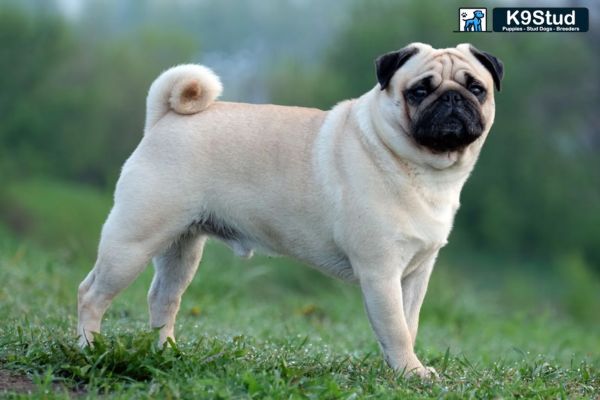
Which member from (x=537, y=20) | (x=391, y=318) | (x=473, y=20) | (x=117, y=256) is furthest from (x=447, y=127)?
(x=537, y=20)

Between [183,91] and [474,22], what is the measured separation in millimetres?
3506

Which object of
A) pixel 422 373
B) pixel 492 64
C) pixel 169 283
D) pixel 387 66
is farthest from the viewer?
pixel 169 283

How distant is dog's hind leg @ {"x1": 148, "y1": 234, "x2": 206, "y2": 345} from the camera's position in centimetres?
571

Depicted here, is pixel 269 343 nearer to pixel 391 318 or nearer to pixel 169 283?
pixel 169 283

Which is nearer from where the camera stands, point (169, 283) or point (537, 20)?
point (169, 283)

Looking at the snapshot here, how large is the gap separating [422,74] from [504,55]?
20075 mm

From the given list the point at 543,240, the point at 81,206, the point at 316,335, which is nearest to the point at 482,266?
the point at 543,240

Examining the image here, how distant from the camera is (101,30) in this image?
104 feet

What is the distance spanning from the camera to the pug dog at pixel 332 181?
493cm

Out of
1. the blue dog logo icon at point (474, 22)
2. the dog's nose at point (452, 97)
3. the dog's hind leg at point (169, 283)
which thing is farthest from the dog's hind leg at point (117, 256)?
the blue dog logo icon at point (474, 22)

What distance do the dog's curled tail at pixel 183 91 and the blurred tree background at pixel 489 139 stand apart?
17.0 metres

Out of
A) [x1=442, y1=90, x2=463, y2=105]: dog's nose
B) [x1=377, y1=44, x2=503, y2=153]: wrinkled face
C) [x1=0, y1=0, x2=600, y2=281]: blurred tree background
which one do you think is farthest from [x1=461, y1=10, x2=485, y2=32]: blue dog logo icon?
[x1=0, y1=0, x2=600, y2=281]: blurred tree background

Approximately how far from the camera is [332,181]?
5.12m

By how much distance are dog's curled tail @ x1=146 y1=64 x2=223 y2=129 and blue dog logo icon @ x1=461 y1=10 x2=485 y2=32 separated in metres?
2.97
